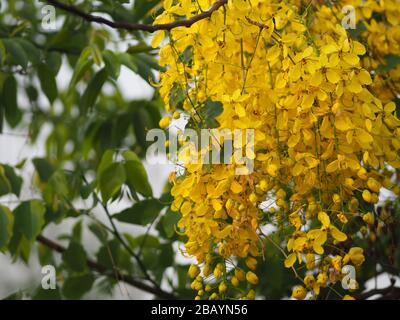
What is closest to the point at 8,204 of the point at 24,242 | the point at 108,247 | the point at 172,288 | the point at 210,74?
the point at 24,242

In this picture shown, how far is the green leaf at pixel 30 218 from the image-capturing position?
159 cm

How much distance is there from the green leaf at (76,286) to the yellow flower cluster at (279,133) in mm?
544

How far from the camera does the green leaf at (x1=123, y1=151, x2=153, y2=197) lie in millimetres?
1599

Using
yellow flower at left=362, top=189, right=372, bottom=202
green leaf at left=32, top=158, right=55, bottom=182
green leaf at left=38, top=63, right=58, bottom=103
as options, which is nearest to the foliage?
yellow flower at left=362, top=189, right=372, bottom=202

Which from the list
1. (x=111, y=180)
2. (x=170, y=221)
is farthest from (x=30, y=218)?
(x=170, y=221)

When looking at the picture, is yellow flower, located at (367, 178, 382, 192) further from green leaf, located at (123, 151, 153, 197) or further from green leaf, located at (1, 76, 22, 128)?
green leaf, located at (1, 76, 22, 128)

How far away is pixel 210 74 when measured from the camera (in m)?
1.30

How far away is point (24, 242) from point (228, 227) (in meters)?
0.66

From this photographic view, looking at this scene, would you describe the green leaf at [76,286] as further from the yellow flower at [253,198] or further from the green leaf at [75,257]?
the yellow flower at [253,198]

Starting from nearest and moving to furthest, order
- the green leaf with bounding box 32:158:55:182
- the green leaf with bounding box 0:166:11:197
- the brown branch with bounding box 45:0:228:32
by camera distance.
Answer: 1. the brown branch with bounding box 45:0:228:32
2. the green leaf with bounding box 0:166:11:197
3. the green leaf with bounding box 32:158:55:182

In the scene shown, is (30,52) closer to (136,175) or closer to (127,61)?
(127,61)

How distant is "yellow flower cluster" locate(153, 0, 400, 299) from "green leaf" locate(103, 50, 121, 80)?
0.97ft

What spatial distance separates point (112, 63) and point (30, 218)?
0.33 meters

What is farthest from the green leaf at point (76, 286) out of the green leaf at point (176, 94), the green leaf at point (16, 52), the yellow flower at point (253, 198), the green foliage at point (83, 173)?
the yellow flower at point (253, 198)
